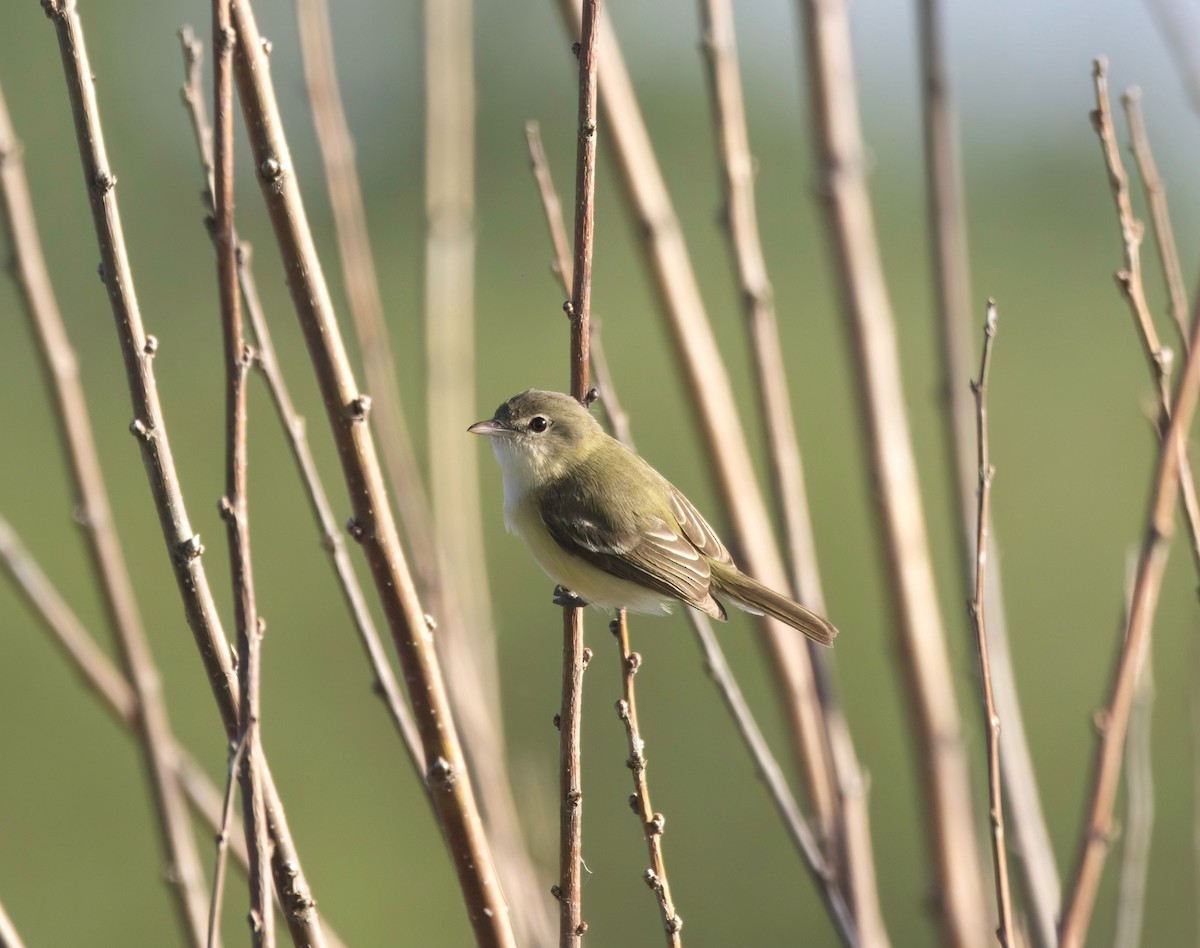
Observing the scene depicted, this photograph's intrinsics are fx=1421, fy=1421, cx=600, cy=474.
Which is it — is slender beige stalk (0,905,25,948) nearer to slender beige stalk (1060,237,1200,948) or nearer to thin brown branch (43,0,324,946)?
thin brown branch (43,0,324,946)

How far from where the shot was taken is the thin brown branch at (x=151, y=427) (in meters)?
1.80

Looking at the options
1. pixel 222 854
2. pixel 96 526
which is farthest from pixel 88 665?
pixel 222 854

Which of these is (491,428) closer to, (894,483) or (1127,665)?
(894,483)

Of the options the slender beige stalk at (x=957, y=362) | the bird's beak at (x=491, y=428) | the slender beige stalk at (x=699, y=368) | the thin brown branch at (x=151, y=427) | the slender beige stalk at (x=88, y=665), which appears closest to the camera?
the thin brown branch at (x=151, y=427)

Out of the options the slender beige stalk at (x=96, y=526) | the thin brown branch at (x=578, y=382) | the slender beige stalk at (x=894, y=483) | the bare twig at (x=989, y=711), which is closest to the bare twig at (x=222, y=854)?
the thin brown branch at (x=578, y=382)

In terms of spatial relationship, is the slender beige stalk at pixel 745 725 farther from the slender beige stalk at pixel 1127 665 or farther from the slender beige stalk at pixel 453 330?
the slender beige stalk at pixel 453 330

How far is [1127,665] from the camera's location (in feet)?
6.68

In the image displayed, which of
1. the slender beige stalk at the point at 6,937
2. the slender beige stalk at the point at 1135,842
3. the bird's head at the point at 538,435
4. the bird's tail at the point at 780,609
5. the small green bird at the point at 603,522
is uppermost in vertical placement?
the bird's head at the point at 538,435

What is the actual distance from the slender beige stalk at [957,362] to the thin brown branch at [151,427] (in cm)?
155

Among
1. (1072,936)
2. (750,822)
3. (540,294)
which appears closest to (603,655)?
(750,822)

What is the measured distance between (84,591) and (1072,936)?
49.0 ft

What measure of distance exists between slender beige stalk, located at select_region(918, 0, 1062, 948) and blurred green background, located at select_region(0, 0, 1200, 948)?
5887 millimetres

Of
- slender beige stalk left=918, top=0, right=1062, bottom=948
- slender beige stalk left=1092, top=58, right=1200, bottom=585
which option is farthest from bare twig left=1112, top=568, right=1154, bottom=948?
slender beige stalk left=1092, top=58, right=1200, bottom=585

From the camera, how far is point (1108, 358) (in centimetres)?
2341
